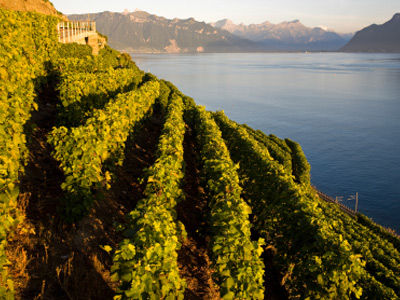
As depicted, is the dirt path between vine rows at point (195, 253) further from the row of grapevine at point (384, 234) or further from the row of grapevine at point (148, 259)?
the row of grapevine at point (384, 234)

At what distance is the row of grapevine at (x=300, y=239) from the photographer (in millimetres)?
8227

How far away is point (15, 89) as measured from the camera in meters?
11.5

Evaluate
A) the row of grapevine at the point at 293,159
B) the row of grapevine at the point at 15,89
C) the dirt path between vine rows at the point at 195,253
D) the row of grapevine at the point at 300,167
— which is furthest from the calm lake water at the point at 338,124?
the row of grapevine at the point at 15,89

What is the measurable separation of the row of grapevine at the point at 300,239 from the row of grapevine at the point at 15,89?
327 inches

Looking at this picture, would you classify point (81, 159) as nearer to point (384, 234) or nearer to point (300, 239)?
point (300, 239)

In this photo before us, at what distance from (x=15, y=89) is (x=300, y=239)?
13114 mm

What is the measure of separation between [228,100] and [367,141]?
2524 inches

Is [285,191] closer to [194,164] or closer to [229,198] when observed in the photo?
[229,198]

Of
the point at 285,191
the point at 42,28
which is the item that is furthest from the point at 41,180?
the point at 42,28

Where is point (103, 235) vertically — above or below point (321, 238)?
below

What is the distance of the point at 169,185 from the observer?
1019 cm

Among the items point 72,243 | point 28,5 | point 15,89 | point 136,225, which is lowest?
point 72,243

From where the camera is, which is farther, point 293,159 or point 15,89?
point 293,159

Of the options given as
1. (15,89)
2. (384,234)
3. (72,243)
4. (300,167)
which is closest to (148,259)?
(72,243)
